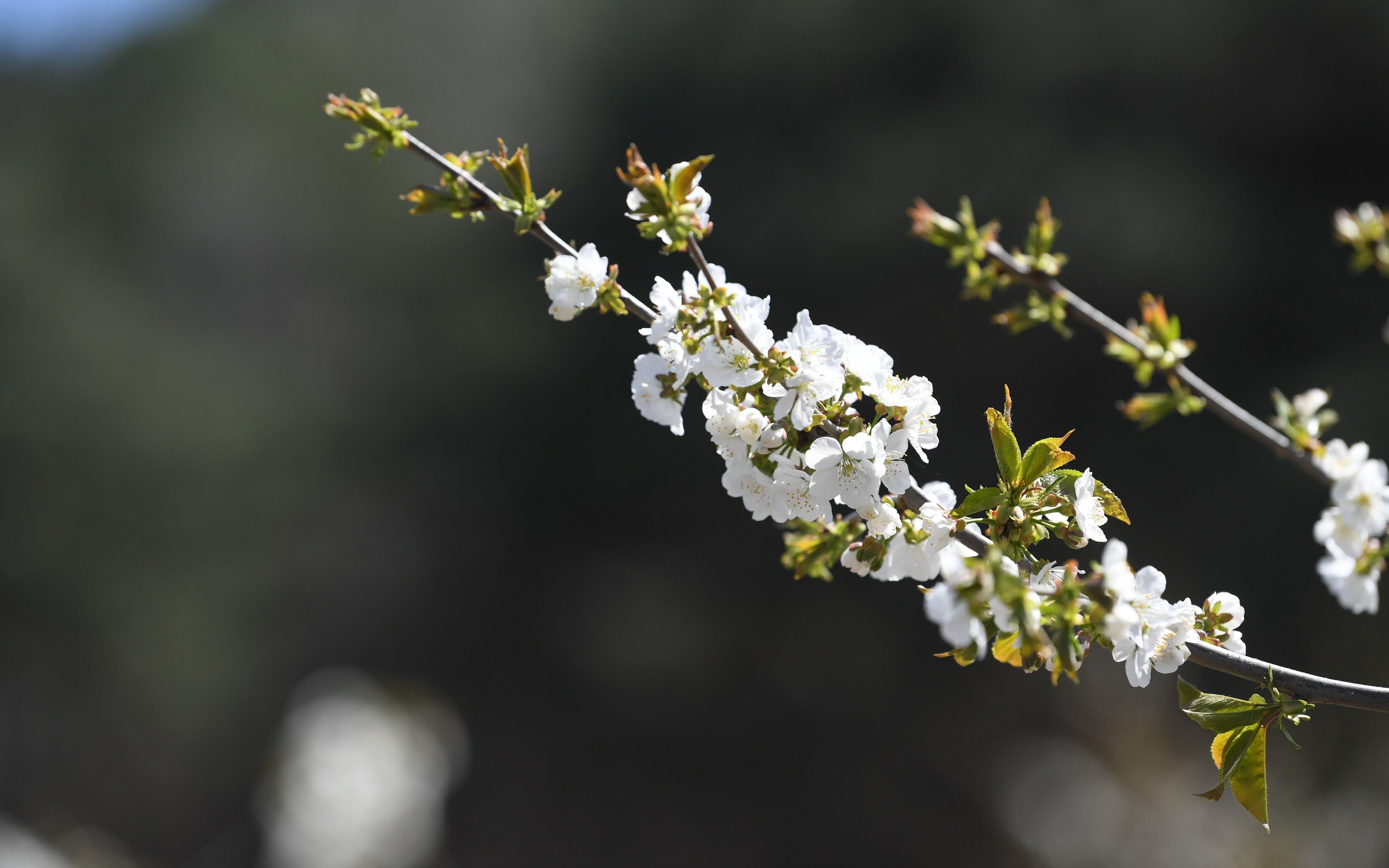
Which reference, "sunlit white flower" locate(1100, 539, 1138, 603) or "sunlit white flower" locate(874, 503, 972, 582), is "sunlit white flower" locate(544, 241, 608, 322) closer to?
"sunlit white flower" locate(874, 503, 972, 582)

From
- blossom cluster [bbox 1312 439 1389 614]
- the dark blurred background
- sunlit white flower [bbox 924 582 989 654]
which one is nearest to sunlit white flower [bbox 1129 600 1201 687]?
blossom cluster [bbox 1312 439 1389 614]

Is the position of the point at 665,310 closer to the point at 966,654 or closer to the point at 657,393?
the point at 657,393

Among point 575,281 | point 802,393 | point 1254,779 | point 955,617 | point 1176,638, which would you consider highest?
point 575,281

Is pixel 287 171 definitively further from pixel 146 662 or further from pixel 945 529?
pixel 945 529

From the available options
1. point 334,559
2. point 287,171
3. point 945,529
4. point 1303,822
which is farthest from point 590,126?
point 945,529

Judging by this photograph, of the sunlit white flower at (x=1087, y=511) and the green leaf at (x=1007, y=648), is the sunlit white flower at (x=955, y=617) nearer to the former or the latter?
the green leaf at (x=1007, y=648)

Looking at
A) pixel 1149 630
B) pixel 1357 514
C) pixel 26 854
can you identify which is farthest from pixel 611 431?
pixel 1357 514
